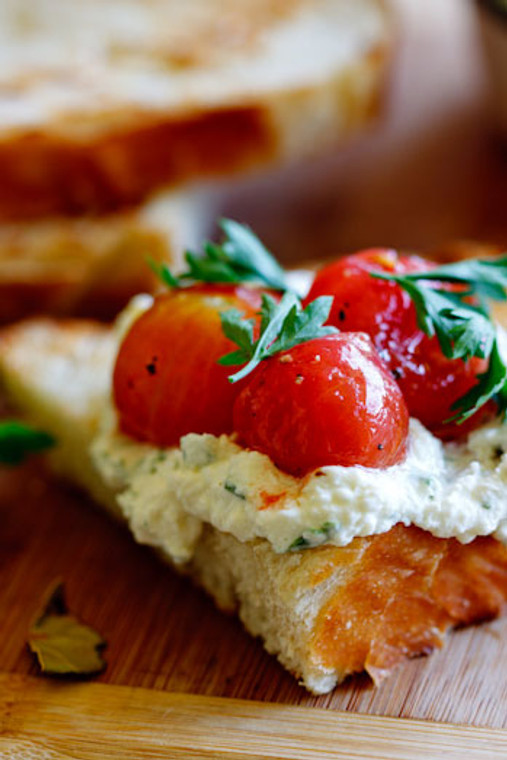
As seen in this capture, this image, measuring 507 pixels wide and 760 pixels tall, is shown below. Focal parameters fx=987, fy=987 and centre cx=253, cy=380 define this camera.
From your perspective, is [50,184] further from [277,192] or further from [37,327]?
[277,192]

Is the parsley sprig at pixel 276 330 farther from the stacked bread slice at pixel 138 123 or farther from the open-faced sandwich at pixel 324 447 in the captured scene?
the stacked bread slice at pixel 138 123

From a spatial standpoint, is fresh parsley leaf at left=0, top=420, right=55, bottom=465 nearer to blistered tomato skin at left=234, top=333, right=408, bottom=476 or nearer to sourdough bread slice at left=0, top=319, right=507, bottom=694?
sourdough bread slice at left=0, top=319, right=507, bottom=694

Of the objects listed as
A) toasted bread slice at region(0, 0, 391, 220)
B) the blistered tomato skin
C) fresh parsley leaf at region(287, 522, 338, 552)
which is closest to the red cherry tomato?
the blistered tomato skin

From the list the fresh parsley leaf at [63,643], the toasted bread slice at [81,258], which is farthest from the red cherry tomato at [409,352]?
the toasted bread slice at [81,258]

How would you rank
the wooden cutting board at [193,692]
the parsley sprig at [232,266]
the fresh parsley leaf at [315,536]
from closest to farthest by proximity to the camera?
the fresh parsley leaf at [315,536] → the wooden cutting board at [193,692] → the parsley sprig at [232,266]

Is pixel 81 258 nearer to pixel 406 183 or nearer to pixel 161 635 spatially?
pixel 406 183

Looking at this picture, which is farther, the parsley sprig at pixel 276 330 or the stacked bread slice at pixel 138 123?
the stacked bread slice at pixel 138 123

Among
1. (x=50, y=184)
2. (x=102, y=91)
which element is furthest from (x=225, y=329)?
(x=102, y=91)
